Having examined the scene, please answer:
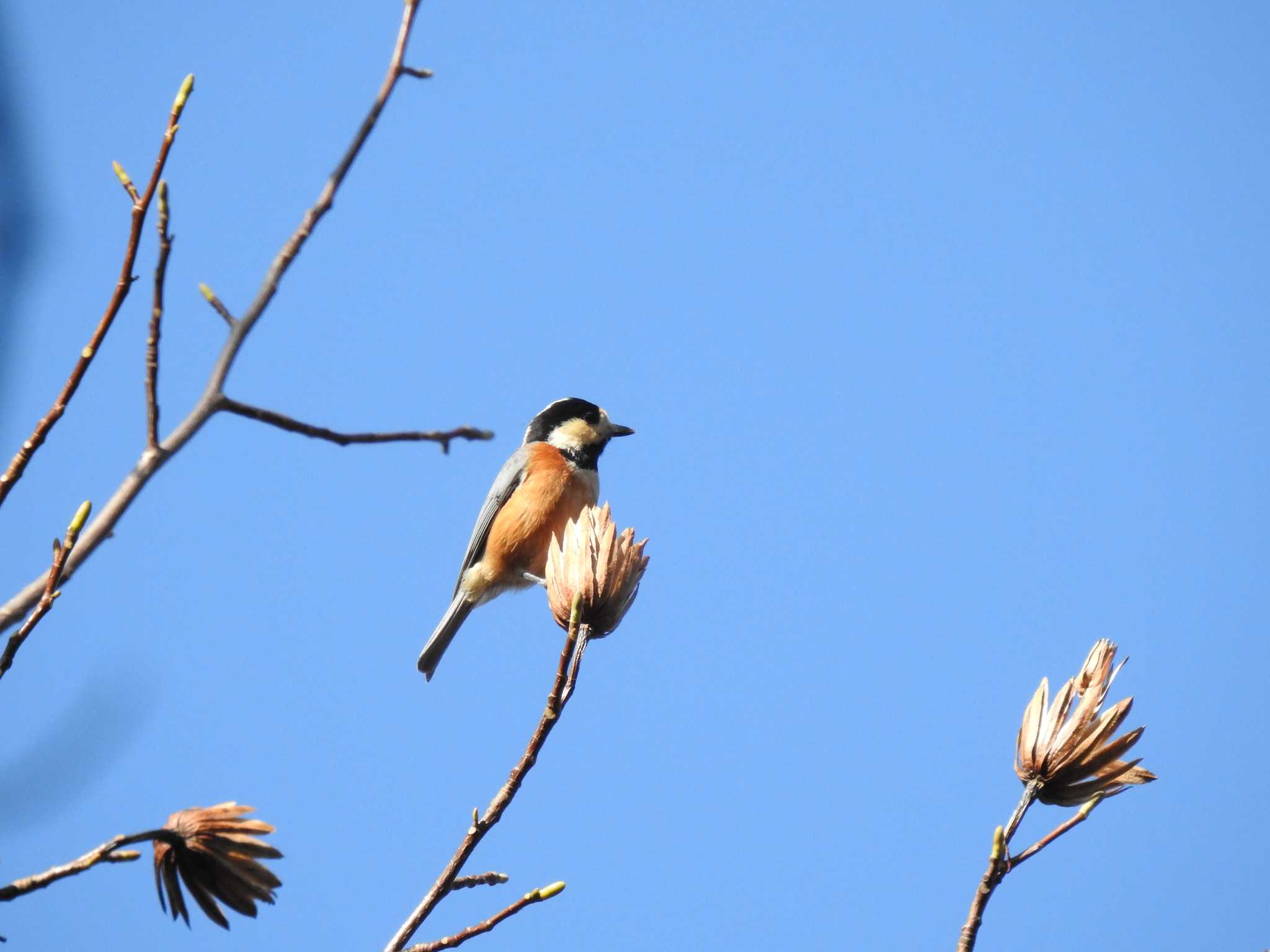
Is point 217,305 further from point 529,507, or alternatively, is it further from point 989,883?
point 529,507

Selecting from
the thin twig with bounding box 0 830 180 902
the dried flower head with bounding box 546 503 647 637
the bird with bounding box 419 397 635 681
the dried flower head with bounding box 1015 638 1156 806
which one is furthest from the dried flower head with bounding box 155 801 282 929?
the bird with bounding box 419 397 635 681

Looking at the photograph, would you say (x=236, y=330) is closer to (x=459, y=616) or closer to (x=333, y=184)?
(x=333, y=184)

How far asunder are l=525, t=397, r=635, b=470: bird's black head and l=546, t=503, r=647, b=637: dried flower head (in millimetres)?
5315

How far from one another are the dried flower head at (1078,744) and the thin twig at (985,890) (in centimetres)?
24

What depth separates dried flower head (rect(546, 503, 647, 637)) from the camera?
234 cm

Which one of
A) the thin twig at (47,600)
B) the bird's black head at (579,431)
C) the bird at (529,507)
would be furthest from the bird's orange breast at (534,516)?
the thin twig at (47,600)

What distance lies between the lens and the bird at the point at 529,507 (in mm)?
7238

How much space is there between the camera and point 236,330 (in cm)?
138

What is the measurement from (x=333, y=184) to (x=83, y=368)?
0.40 meters

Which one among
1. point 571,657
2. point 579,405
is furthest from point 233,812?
point 579,405

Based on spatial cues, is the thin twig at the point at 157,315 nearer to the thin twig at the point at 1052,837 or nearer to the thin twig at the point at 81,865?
the thin twig at the point at 81,865

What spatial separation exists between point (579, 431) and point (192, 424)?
6.55 m

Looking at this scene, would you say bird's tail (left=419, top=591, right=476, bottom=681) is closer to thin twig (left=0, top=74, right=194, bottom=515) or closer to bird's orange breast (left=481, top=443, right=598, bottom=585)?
bird's orange breast (left=481, top=443, right=598, bottom=585)

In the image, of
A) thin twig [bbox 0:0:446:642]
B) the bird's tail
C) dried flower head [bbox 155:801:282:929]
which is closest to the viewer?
thin twig [bbox 0:0:446:642]
